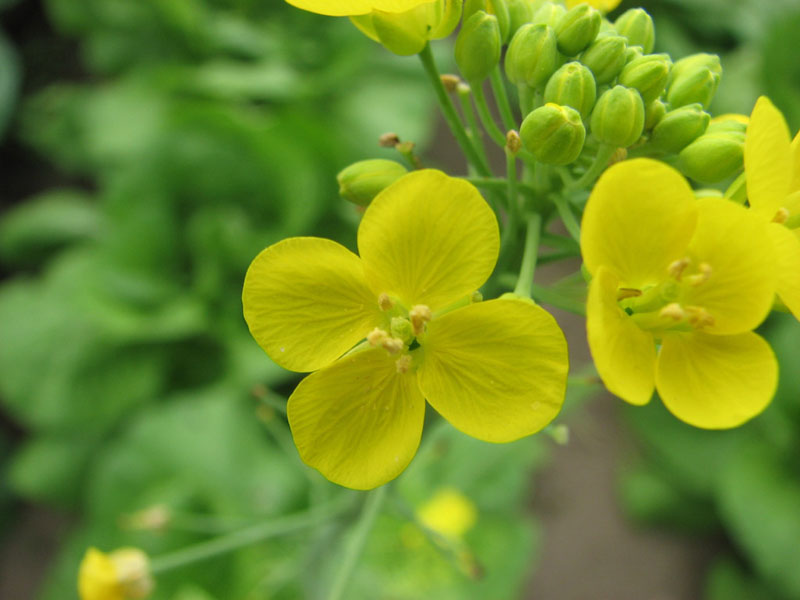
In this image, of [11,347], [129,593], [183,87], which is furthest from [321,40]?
[129,593]

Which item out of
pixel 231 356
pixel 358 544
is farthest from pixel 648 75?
pixel 231 356

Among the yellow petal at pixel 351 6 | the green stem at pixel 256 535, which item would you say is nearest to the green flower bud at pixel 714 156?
the yellow petal at pixel 351 6

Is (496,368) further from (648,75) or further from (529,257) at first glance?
(648,75)

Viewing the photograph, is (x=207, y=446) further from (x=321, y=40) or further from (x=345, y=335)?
(x=321, y=40)

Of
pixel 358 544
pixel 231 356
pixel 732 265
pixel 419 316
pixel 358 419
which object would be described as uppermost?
pixel 732 265

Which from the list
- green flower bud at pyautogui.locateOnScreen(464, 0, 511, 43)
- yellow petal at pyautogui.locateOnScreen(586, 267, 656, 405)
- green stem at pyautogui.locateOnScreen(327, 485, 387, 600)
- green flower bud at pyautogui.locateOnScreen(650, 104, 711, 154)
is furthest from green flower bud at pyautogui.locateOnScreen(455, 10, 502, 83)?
green stem at pyautogui.locateOnScreen(327, 485, 387, 600)

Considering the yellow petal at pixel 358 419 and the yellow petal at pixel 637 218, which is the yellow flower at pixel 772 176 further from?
the yellow petal at pixel 358 419
